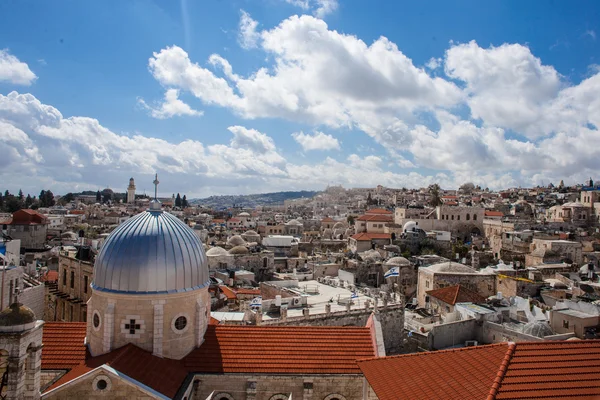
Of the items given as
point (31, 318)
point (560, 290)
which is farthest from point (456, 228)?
point (31, 318)

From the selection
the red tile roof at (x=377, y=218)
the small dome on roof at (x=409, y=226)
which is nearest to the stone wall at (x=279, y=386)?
the small dome on roof at (x=409, y=226)

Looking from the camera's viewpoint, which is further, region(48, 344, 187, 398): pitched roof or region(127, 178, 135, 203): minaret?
region(127, 178, 135, 203): minaret

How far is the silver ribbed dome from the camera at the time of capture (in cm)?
1210

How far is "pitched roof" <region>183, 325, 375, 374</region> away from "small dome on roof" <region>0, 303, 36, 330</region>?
449cm

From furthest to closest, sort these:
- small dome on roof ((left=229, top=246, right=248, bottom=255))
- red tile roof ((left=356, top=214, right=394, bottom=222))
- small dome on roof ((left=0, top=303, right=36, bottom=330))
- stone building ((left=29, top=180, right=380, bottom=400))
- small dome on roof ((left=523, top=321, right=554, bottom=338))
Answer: red tile roof ((left=356, top=214, right=394, bottom=222))
small dome on roof ((left=229, top=246, right=248, bottom=255))
small dome on roof ((left=523, top=321, right=554, bottom=338))
stone building ((left=29, top=180, right=380, bottom=400))
small dome on roof ((left=0, top=303, right=36, bottom=330))

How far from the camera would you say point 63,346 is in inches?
506

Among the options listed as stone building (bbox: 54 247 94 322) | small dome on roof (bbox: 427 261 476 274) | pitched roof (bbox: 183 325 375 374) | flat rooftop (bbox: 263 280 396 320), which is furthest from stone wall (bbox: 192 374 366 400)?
small dome on roof (bbox: 427 261 476 274)

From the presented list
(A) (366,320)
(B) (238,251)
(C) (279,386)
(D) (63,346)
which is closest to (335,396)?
(C) (279,386)

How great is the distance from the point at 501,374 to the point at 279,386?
20.5ft

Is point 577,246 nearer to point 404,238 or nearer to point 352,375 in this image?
point 404,238

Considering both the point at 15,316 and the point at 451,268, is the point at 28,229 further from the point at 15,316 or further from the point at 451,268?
the point at 15,316

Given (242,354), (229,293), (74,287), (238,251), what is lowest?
(229,293)

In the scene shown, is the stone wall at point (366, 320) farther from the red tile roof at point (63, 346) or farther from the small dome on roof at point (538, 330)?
the red tile roof at point (63, 346)

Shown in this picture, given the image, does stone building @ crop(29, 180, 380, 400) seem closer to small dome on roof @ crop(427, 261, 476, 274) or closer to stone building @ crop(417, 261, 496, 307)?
stone building @ crop(417, 261, 496, 307)
